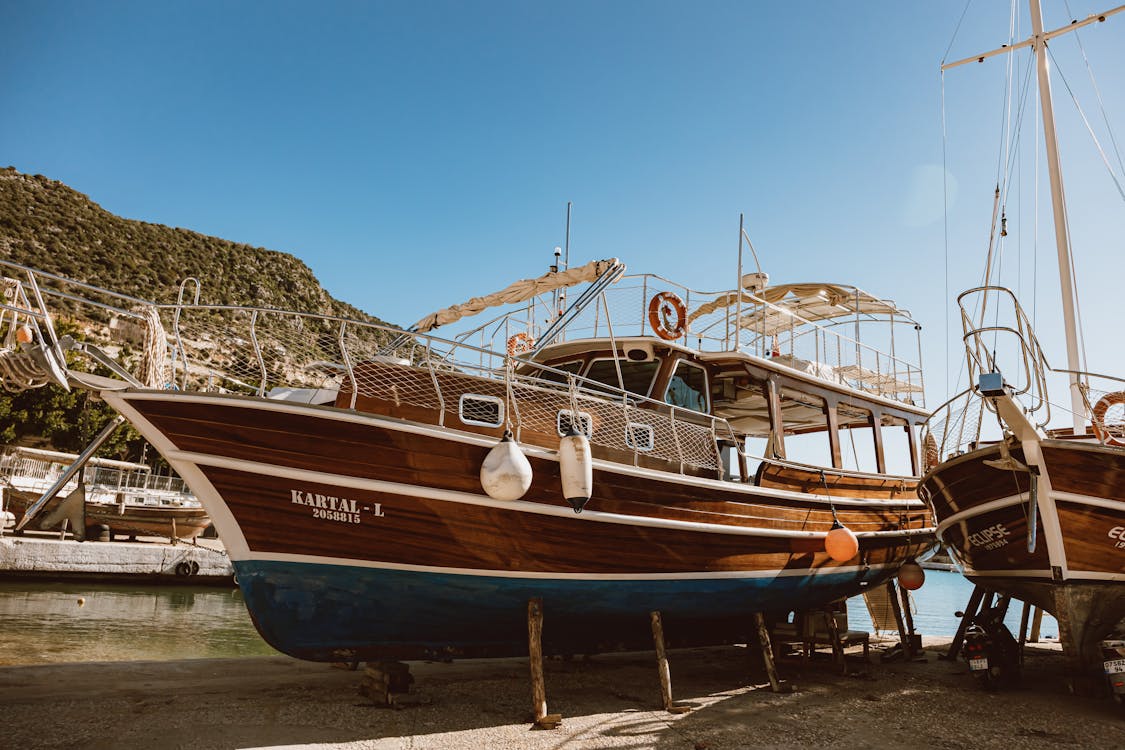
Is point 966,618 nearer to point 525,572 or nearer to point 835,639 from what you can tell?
point 835,639

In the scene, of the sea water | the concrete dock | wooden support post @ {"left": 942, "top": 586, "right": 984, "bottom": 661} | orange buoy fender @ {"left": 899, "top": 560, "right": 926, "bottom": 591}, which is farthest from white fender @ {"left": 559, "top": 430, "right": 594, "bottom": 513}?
the concrete dock

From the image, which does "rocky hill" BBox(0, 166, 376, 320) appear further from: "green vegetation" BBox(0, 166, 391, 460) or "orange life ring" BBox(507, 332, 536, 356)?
"orange life ring" BBox(507, 332, 536, 356)

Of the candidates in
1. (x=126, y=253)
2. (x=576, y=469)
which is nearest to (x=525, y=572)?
(x=576, y=469)

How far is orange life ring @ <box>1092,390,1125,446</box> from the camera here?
24.0 feet

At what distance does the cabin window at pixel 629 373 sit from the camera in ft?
27.2

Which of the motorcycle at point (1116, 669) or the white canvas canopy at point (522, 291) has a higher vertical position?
the white canvas canopy at point (522, 291)

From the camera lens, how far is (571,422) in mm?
6414

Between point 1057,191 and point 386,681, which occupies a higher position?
point 1057,191

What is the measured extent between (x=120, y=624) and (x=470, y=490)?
10866mm

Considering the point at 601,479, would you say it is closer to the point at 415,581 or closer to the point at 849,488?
the point at 415,581

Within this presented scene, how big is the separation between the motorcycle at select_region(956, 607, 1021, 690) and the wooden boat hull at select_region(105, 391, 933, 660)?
3592mm

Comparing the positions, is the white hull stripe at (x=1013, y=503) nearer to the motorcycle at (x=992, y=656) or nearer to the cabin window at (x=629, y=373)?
the motorcycle at (x=992, y=656)

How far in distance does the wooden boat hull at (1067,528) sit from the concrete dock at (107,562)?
17.3 meters

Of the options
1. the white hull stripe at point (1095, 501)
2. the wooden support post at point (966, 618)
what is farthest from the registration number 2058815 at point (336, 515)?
the wooden support post at point (966, 618)
